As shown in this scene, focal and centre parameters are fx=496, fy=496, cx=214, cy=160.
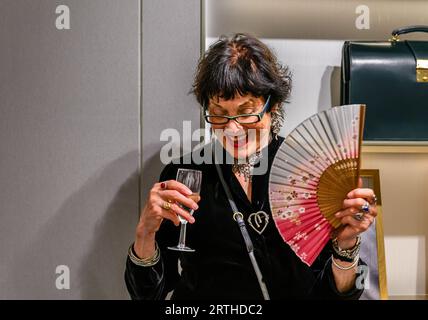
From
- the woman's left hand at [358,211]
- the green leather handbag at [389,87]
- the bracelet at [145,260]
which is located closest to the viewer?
the woman's left hand at [358,211]

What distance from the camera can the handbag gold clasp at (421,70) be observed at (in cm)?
145

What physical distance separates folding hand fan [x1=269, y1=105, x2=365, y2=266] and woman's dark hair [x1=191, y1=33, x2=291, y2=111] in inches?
5.5

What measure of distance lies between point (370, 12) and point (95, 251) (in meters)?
1.19

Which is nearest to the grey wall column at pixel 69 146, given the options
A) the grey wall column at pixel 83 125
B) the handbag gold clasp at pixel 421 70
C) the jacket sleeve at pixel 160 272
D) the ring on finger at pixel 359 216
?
the grey wall column at pixel 83 125

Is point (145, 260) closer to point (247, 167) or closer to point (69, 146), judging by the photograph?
point (247, 167)

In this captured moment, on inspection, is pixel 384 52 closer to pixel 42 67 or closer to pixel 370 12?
pixel 370 12

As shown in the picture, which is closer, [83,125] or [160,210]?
[160,210]

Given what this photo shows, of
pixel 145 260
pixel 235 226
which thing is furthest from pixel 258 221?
pixel 145 260

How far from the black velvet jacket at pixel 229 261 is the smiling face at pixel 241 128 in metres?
0.06

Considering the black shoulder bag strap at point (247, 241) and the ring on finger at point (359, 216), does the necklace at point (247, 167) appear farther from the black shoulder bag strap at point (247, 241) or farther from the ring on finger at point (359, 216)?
the ring on finger at point (359, 216)

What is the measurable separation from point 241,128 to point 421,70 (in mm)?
591

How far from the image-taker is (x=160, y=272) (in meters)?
1.31

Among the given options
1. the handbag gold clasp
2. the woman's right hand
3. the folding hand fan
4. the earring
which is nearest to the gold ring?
the woman's right hand

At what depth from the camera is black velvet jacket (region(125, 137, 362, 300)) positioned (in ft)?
4.33
